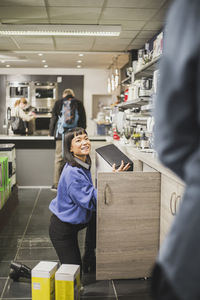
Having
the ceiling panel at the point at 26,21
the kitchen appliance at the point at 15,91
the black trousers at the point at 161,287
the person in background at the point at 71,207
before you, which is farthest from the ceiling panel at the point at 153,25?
the kitchen appliance at the point at 15,91

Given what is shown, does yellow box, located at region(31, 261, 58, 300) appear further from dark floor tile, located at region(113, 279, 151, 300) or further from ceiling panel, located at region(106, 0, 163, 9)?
ceiling panel, located at region(106, 0, 163, 9)

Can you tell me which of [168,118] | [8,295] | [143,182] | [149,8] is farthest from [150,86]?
[168,118]

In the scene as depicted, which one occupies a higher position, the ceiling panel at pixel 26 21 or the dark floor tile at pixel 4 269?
the ceiling panel at pixel 26 21

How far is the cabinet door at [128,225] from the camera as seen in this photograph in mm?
2947

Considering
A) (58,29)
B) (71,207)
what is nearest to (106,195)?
(71,207)

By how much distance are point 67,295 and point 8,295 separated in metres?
0.59

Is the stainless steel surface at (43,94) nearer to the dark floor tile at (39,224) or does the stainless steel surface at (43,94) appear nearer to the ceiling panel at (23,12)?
the ceiling panel at (23,12)

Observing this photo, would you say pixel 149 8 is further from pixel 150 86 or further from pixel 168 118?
pixel 168 118

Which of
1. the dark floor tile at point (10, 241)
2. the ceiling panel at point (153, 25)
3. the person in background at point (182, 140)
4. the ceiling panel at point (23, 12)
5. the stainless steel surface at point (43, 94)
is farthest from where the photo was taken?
the stainless steel surface at point (43, 94)

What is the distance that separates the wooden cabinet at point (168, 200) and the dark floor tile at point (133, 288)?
0.42 meters

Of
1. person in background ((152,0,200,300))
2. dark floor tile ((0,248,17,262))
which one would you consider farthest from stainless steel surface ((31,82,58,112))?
person in background ((152,0,200,300))

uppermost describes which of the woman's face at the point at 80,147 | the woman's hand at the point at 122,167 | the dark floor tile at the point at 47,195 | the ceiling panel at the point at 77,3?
the ceiling panel at the point at 77,3

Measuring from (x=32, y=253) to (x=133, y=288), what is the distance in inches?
48.2

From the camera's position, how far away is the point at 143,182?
3010 millimetres
